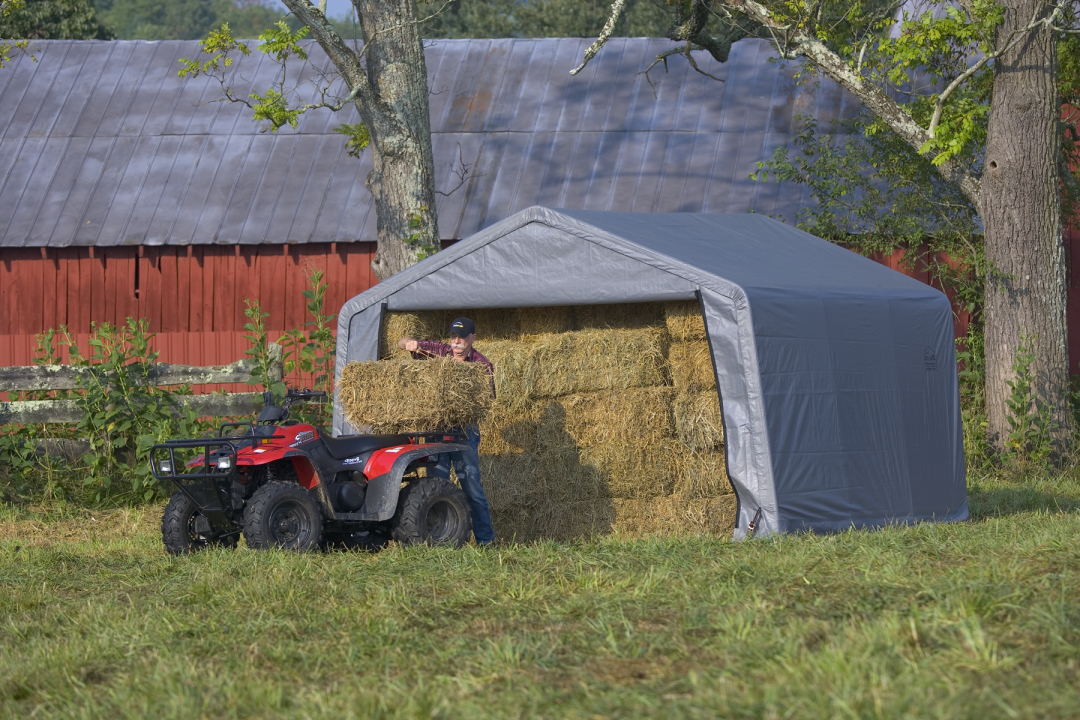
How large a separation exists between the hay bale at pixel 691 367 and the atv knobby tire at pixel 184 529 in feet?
11.9

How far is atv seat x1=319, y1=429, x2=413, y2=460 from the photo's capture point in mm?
7672

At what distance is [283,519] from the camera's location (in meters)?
7.25

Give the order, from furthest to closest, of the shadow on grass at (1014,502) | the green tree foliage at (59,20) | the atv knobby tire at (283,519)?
the green tree foliage at (59,20)
the shadow on grass at (1014,502)
the atv knobby tire at (283,519)

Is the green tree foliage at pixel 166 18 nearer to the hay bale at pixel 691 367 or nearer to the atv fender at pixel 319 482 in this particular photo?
the hay bale at pixel 691 367

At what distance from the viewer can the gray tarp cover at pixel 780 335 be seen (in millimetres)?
8086

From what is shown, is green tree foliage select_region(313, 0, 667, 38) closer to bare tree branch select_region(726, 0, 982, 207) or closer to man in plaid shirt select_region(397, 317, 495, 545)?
bare tree branch select_region(726, 0, 982, 207)

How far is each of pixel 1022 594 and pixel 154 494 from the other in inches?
342

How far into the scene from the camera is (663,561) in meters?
6.57

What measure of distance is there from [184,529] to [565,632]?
144 inches

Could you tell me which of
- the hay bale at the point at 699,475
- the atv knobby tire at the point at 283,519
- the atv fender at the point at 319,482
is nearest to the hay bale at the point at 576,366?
the hay bale at the point at 699,475

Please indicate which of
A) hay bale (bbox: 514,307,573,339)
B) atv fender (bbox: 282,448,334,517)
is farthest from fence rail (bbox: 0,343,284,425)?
atv fender (bbox: 282,448,334,517)

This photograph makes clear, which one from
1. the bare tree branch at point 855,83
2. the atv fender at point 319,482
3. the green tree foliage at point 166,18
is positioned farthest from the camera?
the green tree foliage at point 166,18

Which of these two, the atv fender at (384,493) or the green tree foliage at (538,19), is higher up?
the green tree foliage at (538,19)

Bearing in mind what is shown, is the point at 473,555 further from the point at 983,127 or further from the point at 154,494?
the point at 983,127
